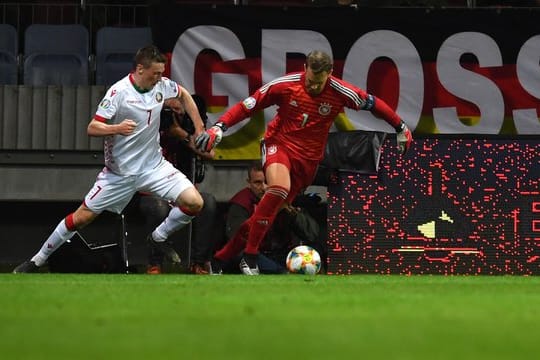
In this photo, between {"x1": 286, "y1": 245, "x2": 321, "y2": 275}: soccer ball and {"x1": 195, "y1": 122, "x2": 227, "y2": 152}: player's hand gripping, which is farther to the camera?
{"x1": 286, "y1": 245, "x2": 321, "y2": 275}: soccer ball

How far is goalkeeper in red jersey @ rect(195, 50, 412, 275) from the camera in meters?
10.6

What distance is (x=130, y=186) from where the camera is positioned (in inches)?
436

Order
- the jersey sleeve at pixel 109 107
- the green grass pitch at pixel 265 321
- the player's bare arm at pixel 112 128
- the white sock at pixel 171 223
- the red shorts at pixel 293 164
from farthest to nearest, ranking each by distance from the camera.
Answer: the white sock at pixel 171 223 → the red shorts at pixel 293 164 → the jersey sleeve at pixel 109 107 → the player's bare arm at pixel 112 128 → the green grass pitch at pixel 265 321

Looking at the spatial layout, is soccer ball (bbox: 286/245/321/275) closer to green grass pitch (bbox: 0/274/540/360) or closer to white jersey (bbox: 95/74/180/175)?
white jersey (bbox: 95/74/180/175)

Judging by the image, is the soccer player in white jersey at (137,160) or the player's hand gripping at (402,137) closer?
the soccer player in white jersey at (137,160)

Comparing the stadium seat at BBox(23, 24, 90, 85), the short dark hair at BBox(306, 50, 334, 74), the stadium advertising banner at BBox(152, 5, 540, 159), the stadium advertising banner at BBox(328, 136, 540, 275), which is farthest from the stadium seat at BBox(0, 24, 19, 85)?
the short dark hair at BBox(306, 50, 334, 74)

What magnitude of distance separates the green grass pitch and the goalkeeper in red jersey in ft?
8.16

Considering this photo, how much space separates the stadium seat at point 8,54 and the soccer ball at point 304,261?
4266 mm

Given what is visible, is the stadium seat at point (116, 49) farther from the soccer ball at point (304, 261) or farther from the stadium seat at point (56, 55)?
the soccer ball at point (304, 261)

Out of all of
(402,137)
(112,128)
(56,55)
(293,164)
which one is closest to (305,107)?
(293,164)

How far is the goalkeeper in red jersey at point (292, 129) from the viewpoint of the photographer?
10633 millimetres

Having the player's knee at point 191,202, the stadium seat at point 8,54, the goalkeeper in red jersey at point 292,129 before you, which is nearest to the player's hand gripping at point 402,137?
the goalkeeper in red jersey at point 292,129

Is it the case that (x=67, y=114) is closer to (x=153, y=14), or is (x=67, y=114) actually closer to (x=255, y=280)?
(x=153, y=14)

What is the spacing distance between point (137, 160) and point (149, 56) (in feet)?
2.91
